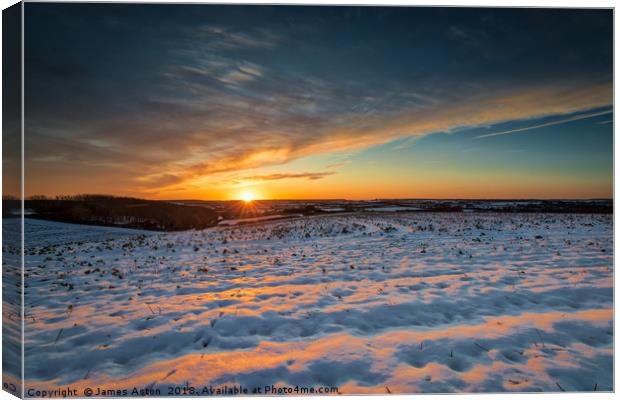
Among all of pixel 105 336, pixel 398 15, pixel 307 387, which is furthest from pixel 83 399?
pixel 398 15

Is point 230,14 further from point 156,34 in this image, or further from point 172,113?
point 172,113

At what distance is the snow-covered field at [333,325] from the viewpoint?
3.29m

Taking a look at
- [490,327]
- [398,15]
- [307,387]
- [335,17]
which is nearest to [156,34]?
[335,17]

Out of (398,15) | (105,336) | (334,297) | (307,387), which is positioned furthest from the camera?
(334,297)

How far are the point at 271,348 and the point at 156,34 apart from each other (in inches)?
202

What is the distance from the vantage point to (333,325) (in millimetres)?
4141

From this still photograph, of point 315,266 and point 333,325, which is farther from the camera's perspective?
point 315,266

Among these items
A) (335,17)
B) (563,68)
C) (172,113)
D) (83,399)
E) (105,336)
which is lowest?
(83,399)

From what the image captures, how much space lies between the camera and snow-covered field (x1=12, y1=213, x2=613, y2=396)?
3.29 m

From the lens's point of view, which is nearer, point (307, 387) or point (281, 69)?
point (307, 387)

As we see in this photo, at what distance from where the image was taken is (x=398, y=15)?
4859 millimetres

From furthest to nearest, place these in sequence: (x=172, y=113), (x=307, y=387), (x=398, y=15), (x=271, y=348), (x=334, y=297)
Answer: (x=172, y=113), (x=334, y=297), (x=398, y=15), (x=271, y=348), (x=307, y=387)

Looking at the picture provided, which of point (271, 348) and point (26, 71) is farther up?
point (26, 71)

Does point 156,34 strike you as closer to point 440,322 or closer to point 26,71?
point 26,71
